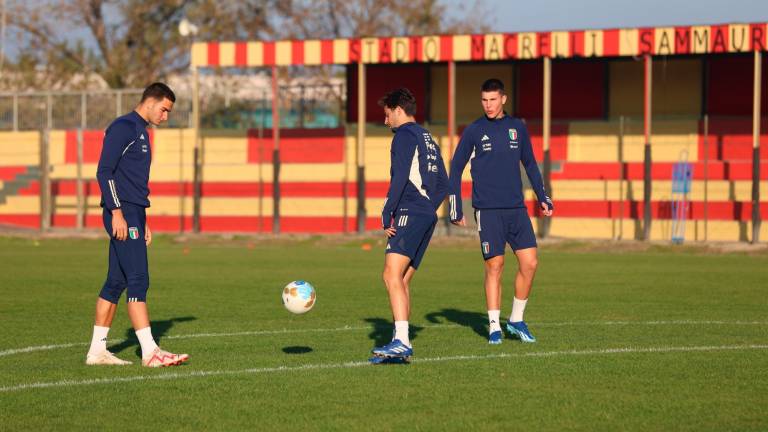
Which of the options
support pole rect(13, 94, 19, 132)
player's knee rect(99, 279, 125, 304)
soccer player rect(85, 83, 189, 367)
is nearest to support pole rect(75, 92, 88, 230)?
support pole rect(13, 94, 19, 132)

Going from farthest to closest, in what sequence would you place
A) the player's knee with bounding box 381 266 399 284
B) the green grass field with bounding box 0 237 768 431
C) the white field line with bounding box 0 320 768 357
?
the white field line with bounding box 0 320 768 357 → the player's knee with bounding box 381 266 399 284 → the green grass field with bounding box 0 237 768 431

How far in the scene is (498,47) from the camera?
32.8 metres

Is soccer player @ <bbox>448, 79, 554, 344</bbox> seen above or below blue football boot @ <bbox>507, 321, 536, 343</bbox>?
above

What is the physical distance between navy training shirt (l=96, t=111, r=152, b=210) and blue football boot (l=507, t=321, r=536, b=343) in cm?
354

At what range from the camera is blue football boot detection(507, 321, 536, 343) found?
451 inches

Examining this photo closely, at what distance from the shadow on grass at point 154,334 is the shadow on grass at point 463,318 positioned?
8.58 feet

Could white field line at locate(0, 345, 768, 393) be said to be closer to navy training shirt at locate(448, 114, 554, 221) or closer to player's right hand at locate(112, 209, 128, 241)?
player's right hand at locate(112, 209, 128, 241)

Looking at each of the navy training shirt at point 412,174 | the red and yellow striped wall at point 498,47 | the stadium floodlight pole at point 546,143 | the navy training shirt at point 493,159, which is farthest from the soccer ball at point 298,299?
the red and yellow striped wall at point 498,47

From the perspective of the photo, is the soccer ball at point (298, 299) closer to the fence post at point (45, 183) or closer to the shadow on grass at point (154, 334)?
the shadow on grass at point (154, 334)

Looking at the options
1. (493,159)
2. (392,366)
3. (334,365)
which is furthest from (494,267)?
(334,365)

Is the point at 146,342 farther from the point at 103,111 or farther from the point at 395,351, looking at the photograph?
the point at 103,111

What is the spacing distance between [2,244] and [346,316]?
64.6 feet

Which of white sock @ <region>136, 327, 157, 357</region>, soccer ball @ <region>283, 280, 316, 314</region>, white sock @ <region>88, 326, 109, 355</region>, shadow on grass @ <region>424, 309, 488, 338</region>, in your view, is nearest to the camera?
white sock @ <region>136, 327, 157, 357</region>

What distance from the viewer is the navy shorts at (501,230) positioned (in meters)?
11.5
